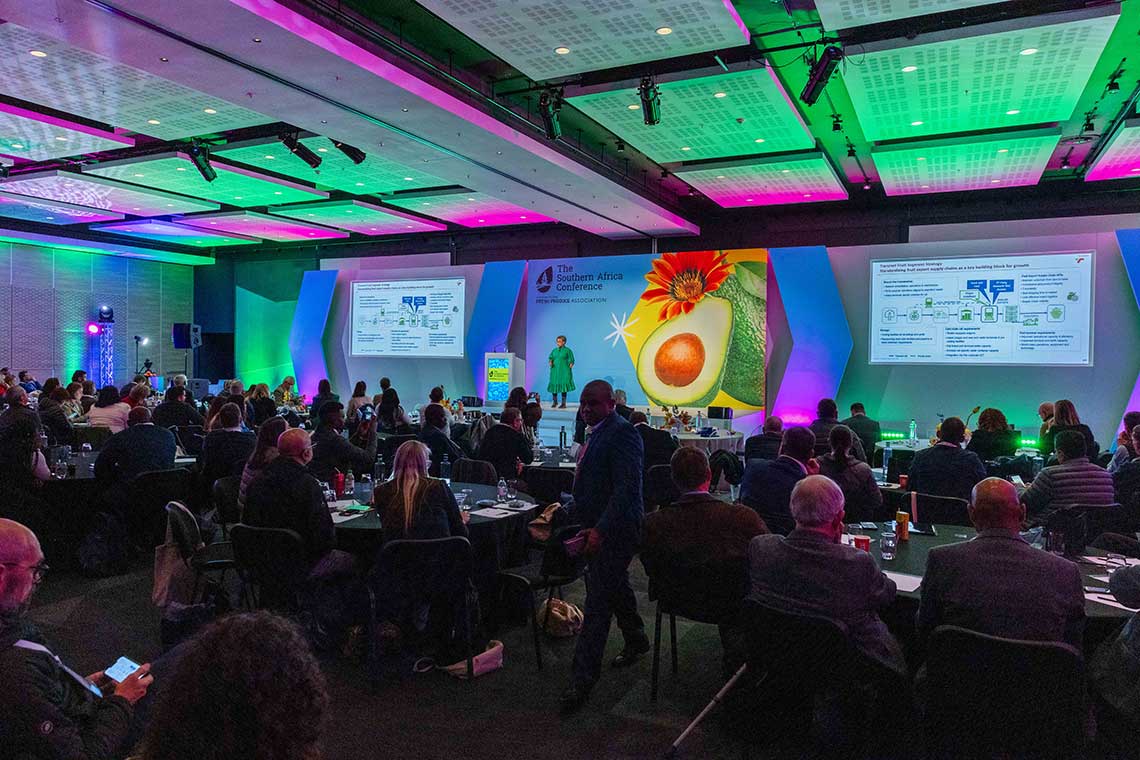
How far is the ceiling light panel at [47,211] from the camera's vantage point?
12422mm

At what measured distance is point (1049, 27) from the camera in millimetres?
5609

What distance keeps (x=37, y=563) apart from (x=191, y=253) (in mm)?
17997

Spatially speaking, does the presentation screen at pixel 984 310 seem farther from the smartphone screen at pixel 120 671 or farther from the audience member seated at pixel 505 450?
the smartphone screen at pixel 120 671

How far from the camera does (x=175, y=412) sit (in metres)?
8.39

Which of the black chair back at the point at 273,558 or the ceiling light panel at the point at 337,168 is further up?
the ceiling light panel at the point at 337,168

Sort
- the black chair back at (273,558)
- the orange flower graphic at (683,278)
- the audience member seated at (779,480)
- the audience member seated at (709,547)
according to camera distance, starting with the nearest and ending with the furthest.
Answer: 1. the audience member seated at (709,547)
2. the black chair back at (273,558)
3. the audience member seated at (779,480)
4. the orange flower graphic at (683,278)

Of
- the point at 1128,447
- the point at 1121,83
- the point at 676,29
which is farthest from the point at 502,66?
the point at 1128,447

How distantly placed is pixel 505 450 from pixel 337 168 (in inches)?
216

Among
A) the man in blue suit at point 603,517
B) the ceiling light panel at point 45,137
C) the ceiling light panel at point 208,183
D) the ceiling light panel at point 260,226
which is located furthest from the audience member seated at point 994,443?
the ceiling light panel at point 260,226

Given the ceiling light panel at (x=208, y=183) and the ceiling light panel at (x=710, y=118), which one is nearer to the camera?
the ceiling light panel at (x=710, y=118)

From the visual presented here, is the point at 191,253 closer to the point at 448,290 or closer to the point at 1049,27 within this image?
the point at 448,290

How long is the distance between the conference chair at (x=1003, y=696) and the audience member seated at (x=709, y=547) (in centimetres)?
102

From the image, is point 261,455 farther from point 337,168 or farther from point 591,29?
point 337,168

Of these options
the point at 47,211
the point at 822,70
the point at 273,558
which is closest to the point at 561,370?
the point at 822,70
